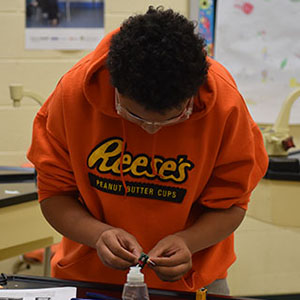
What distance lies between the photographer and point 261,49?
2.75 m

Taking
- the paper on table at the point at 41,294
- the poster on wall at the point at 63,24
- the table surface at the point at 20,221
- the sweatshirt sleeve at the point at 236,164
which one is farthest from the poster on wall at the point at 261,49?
the paper on table at the point at 41,294

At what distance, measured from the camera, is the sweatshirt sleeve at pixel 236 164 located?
45.3 inches

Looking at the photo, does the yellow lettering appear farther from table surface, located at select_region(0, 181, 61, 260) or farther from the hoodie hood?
table surface, located at select_region(0, 181, 61, 260)

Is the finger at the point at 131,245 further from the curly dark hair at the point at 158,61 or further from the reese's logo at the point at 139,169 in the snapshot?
the curly dark hair at the point at 158,61

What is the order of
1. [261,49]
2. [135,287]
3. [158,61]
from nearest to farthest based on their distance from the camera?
1. [158,61]
2. [135,287]
3. [261,49]

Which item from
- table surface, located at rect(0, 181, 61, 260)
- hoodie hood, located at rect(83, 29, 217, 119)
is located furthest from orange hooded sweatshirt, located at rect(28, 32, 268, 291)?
table surface, located at rect(0, 181, 61, 260)

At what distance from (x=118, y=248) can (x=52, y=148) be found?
26 cm

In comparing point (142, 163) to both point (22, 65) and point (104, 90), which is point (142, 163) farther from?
point (22, 65)

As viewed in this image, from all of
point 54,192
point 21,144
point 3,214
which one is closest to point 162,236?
point 54,192

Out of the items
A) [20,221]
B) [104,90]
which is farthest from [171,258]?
[20,221]

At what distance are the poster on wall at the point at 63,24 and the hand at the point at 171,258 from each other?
165 centimetres

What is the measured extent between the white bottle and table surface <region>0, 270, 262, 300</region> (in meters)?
0.05

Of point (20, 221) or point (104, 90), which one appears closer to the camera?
point (104, 90)

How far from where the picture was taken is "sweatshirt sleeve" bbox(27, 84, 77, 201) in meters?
1.18
